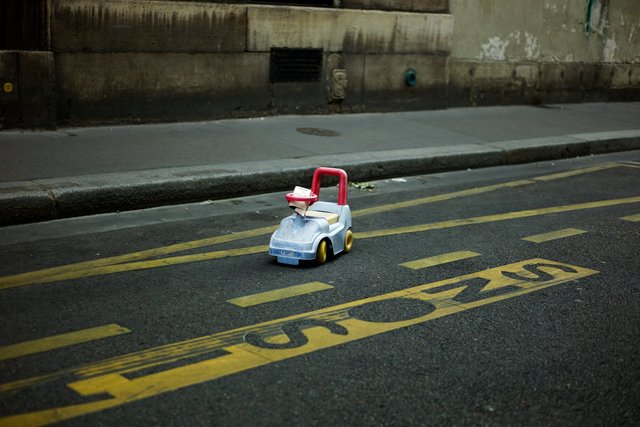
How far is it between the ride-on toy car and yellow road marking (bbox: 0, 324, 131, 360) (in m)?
1.42

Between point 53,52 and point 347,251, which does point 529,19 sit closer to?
point 53,52

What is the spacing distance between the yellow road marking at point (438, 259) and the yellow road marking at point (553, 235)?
26.7 inches

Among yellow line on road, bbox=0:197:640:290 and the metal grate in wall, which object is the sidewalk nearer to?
the metal grate in wall

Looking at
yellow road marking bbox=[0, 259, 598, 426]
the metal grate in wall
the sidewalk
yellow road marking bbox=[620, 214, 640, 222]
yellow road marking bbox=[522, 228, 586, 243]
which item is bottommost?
yellow road marking bbox=[0, 259, 598, 426]

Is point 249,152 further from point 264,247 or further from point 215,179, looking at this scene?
point 264,247

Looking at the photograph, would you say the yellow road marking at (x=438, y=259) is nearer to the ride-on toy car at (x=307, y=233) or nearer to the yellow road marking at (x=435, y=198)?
the ride-on toy car at (x=307, y=233)

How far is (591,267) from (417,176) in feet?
11.8

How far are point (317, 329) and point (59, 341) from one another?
48.1 inches

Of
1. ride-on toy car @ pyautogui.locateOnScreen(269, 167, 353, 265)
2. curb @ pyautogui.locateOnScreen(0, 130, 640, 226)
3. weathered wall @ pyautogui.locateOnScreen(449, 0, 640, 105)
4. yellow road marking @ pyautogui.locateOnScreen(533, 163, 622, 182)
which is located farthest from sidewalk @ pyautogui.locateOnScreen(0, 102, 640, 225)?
ride-on toy car @ pyautogui.locateOnScreen(269, 167, 353, 265)

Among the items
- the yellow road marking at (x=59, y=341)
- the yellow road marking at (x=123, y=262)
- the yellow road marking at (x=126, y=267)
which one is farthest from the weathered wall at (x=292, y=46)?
the yellow road marking at (x=59, y=341)

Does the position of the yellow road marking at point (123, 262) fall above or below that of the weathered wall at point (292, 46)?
below

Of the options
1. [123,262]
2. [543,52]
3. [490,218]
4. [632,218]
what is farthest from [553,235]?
[543,52]

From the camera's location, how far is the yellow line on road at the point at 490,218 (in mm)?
6508

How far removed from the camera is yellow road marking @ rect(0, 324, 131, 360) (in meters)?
3.88
